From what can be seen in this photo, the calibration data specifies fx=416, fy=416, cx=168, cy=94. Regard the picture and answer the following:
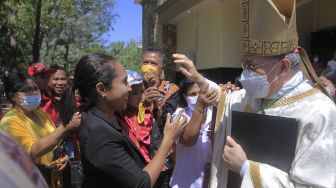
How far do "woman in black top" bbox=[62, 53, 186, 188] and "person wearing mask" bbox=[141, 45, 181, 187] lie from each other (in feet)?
3.14

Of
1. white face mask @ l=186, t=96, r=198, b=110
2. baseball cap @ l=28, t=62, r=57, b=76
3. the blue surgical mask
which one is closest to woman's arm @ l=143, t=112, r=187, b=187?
white face mask @ l=186, t=96, r=198, b=110

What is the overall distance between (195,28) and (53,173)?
8328 millimetres

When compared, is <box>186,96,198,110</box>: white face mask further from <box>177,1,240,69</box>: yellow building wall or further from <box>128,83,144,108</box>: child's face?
<box>177,1,240,69</box>: yellow building wall

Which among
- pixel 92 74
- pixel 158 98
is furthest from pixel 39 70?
pixel 92 74

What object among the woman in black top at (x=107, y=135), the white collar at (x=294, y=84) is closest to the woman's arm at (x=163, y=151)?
the woman in black top at (x=107, y=135)

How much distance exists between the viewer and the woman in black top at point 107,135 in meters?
2.01

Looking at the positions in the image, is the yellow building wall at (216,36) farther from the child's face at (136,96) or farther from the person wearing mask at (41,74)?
the child's face at (136,96)

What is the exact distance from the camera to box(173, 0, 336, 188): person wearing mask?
2002 millimetres

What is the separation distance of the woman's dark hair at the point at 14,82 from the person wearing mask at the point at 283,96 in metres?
1.64

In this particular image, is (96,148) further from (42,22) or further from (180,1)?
(42,22)

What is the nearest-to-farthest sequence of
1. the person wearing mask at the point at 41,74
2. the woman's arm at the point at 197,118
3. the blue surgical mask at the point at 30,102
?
the woman's arm at the point at 197,118 → the blue surgical mask at the point at 30,102 → the person wearing mask at the point at 41,74

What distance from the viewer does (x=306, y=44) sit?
319 inches

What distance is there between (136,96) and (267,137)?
1387mm

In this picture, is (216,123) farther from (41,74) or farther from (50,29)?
(50,29)
